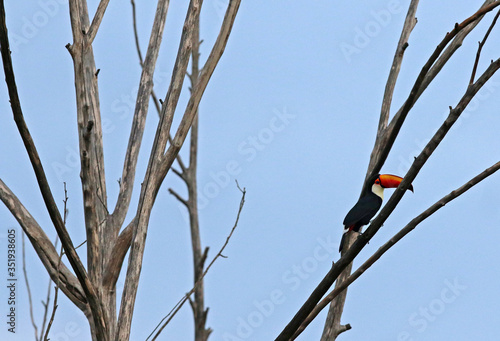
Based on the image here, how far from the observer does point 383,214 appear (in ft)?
6.84

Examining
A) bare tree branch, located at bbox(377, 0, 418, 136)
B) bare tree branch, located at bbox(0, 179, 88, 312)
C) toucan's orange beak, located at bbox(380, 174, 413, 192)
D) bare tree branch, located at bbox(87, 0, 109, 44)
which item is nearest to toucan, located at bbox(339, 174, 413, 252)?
toucan's orange beak, located at bbox(380, 174, 413, 192)

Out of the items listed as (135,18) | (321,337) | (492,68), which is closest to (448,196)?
(492,68)

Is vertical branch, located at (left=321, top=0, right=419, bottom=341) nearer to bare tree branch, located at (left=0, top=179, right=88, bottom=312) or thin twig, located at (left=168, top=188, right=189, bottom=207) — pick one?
bare tree branch, located at (left=0, top=179, right=88, bottom=312)

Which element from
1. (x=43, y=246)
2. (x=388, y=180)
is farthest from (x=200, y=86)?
(x=388, y=180)

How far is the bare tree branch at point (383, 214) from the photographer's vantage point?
2051mm

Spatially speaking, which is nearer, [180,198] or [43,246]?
[43,246]

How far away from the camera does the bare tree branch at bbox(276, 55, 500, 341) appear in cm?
205

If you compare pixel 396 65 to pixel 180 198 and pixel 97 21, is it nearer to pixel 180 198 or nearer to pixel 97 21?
pixel 97 21

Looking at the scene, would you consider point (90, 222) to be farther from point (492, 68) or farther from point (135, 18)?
point (135, 18)

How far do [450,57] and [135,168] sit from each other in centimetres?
168

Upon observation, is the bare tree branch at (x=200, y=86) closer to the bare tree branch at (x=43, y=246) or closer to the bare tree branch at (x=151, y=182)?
the bare tree branch at (x=151, y=182)

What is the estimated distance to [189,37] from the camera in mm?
2592

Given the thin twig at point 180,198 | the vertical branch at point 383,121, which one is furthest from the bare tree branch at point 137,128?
the thin twig at point 180,198

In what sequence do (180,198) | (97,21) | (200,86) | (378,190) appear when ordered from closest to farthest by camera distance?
(200,86) < (97,21) < (378,190) < (180,198)
